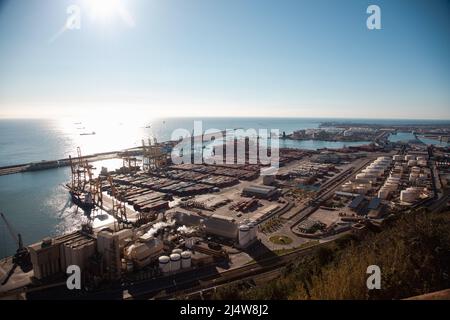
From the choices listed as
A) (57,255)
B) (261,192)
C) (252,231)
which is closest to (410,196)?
(261,192)

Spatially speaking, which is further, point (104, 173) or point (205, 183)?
point (104, 173)

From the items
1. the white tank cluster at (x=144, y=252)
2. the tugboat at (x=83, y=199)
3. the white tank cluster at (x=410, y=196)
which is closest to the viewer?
the white tank cluster at (x=144, y=252)

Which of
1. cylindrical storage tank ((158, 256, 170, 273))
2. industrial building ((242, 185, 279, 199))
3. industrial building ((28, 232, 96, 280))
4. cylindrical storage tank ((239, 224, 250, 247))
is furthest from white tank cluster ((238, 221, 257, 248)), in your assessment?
industrial building ((242, 185, 279, 199))

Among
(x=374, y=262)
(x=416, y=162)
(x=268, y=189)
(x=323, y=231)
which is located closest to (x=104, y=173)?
(x=268, y=189)

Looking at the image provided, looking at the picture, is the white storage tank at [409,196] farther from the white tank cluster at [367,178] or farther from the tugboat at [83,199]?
the tugboat at [83,199]

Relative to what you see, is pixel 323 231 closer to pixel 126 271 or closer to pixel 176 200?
pixel 126 271

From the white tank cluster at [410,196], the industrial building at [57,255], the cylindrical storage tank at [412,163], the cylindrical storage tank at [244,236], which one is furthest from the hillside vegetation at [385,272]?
the cylindrical storage tank at [412,163]

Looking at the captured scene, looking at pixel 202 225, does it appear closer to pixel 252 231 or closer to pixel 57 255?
pixel 252 231
